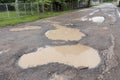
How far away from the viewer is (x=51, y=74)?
4.15m

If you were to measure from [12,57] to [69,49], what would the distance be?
211cm

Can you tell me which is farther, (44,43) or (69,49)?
(44,43)

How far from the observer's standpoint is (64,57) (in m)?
5.27

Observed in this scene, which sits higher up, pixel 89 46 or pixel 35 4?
pixel 35 4

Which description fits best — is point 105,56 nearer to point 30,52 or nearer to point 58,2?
point 30,52

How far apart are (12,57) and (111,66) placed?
3.20m

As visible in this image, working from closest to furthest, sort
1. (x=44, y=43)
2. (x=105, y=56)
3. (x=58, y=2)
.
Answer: (x=105, y=56) < (x=44, y=43) < (x=58, y=2)

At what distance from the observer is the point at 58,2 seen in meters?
23.6

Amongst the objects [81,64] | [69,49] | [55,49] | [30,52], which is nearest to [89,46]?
[69,49]

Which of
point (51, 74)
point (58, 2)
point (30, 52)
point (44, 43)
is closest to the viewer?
point (51, 74)

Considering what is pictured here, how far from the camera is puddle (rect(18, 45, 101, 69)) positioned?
4836 mm

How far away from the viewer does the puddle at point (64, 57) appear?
4836 millimetres

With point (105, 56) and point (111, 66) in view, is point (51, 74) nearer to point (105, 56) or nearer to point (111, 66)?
point (111, 66)

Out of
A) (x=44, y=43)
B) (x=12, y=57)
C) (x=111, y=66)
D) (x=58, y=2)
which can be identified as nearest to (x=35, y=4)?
(x=58, y=2)
